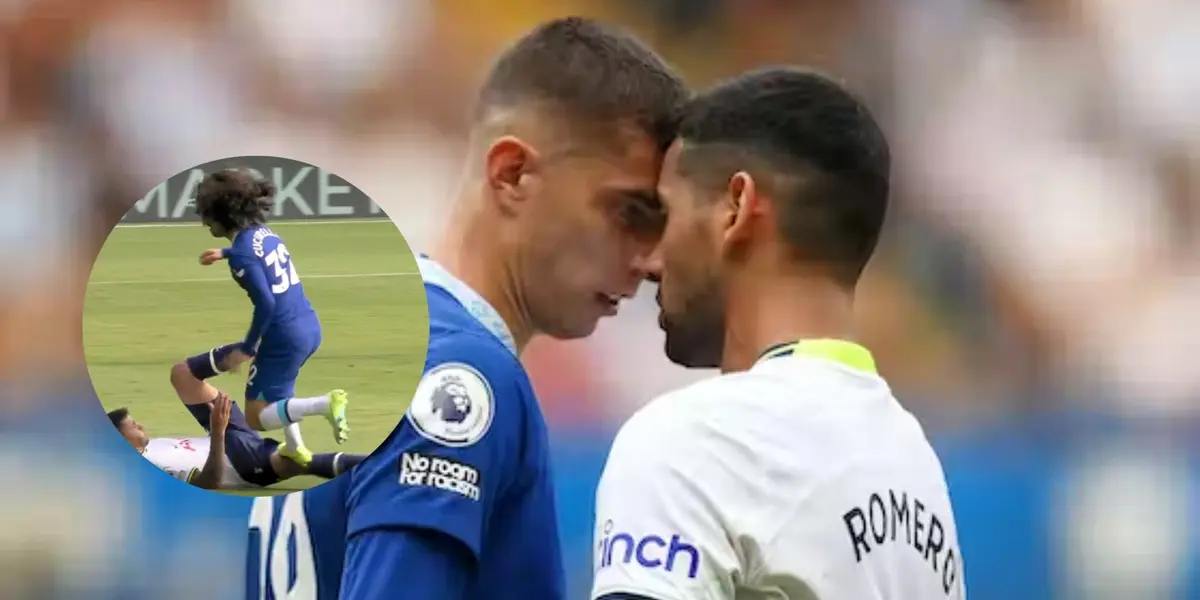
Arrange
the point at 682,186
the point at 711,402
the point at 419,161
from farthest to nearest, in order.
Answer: the point at 419,161 < the point at 682,186 < the point at 711,402

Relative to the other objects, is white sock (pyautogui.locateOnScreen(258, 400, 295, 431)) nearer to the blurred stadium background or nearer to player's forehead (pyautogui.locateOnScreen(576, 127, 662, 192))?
player's forehead (pyautogui.locateOnScreen(576, 127, 662, 192))

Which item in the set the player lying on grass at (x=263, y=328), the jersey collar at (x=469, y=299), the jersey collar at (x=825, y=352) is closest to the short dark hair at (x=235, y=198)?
the player lying on grass at (x=263, y=328)

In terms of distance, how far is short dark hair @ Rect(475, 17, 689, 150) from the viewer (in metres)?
0.81

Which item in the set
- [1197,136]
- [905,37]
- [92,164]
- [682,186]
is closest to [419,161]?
[92,164]

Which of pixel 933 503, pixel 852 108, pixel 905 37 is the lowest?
pixel 933 503

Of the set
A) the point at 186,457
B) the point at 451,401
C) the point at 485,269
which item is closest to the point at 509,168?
the point at 485,269

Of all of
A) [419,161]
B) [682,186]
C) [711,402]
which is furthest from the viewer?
[419,161]

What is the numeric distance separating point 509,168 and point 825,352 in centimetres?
29

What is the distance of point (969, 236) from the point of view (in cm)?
129

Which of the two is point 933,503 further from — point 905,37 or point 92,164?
point 92,164

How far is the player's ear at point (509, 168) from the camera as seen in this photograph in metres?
0.81

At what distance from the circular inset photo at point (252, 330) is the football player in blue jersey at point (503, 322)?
31 mm

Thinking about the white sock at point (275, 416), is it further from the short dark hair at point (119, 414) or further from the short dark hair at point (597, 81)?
the short dark hair at point (597, 81)

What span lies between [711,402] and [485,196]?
29 centimetres
